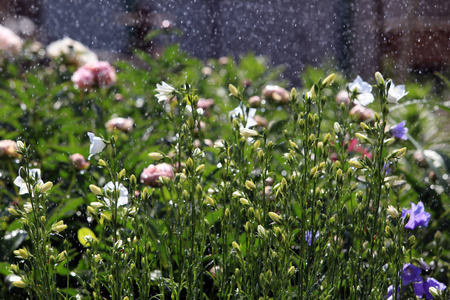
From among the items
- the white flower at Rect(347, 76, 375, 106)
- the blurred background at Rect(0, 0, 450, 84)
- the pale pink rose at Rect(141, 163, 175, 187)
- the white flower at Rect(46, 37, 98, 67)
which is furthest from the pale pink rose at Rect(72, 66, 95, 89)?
the blurred background at Rect(0, 0, 450, 84)

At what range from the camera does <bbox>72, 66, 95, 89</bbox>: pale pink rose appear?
1509 mm

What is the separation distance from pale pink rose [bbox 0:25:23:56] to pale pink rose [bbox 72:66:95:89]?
1.53ft

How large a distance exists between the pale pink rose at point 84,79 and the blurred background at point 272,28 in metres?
1.46

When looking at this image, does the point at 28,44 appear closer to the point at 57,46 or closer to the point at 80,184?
the point at 57,46

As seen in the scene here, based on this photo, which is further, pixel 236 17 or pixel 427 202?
pixel 236 17

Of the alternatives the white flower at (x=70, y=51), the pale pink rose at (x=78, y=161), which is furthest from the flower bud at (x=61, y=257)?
the white flower at (x=70, y=51)

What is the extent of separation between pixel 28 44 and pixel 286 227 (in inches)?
66.0

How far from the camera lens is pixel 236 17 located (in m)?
3.29

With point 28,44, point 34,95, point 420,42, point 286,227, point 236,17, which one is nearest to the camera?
point 286,227

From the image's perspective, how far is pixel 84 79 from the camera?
151 cm

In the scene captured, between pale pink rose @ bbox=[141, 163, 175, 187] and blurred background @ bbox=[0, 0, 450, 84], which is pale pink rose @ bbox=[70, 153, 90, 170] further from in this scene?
blurred background @ bbox=[0, 0, 450, 84]

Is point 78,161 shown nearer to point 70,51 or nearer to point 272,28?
point 70,51

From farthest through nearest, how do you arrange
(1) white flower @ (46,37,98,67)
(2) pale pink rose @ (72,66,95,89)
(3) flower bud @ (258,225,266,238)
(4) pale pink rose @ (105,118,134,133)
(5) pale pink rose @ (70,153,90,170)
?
1. (1) white flower @ (46,37,98,67)
2. (2) pale pink rose @ (72,66,95,89)
3. (4) pale pink rose @ (105,118,134,133)
4. (5) pale pink rose @ (70,153,90,170)
5. (3) flower bud @ (258,225,266,238)

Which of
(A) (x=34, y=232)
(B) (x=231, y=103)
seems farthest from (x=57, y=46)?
(A) (x=34, y=232)
